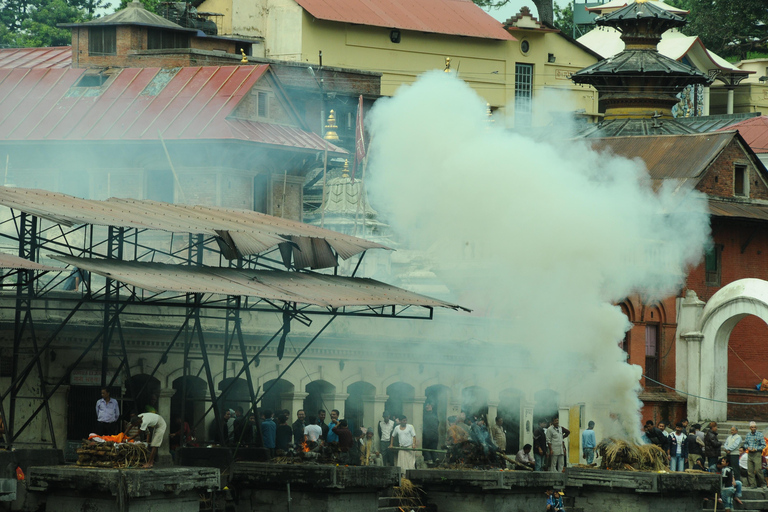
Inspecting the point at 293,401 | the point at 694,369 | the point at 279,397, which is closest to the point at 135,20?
the point at 279,397

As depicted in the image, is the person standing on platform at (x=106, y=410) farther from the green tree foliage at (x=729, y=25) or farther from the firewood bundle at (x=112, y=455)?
the green tree foliage at (x=729, y=25)

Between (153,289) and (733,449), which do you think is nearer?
(153,289)

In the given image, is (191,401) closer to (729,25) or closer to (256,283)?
(256,283)

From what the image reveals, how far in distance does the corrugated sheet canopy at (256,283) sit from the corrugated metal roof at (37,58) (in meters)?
26.6

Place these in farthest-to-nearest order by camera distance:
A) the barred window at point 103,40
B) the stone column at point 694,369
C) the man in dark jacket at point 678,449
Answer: the barred window at point 103,40 < the stone column at point 694,369 < the man in dark jacket at point 678,449

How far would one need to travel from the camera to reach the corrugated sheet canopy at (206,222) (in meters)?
33.2

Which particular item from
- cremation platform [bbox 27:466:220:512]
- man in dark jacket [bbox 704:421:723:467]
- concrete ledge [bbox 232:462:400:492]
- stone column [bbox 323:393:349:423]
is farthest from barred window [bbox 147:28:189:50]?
cremation platform [bbox 27:466:220:512]

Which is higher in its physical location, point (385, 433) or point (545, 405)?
point (545, 405)

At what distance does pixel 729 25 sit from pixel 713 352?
4826 cm

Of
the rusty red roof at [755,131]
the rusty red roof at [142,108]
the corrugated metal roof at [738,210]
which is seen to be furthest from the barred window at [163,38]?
the rusty red roof at [755,131]

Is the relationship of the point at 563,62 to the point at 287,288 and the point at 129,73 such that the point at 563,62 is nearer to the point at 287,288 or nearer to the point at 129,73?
the point at 129,73

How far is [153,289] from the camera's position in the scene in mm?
31109

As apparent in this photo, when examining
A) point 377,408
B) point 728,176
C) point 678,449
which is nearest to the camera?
point 678,449

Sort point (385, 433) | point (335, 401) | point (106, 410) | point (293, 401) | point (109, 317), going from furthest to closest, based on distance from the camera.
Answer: point (335, 401) → point (293, 401) → point (385, 433) → point (109, 317) → point (106, 410)
